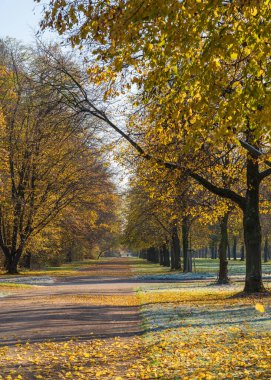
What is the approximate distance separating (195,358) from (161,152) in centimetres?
969

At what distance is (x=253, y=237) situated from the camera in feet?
59.1

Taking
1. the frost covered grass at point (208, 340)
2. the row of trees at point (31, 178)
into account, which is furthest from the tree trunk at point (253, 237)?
the row of trees at point (31, 178)

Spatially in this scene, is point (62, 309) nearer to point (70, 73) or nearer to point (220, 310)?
point (220, 310)

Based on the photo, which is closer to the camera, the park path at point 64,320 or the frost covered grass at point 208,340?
the frost covered grass at point 208,340

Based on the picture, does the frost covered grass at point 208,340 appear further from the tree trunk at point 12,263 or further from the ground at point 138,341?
the tree trunk at point 12,263

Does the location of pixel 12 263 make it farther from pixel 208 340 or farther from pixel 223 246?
pixel 208 340

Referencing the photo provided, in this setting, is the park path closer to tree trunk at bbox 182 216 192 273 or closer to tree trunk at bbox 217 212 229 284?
tree trunk at bbox 217 212 229 284

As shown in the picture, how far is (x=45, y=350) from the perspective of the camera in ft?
29.2

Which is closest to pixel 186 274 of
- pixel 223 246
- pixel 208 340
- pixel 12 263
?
pixel 223 246

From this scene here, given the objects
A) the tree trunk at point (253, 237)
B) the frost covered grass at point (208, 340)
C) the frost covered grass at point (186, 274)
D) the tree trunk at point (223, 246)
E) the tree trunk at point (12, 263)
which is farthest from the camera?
the tree trunk at point (12, 263)

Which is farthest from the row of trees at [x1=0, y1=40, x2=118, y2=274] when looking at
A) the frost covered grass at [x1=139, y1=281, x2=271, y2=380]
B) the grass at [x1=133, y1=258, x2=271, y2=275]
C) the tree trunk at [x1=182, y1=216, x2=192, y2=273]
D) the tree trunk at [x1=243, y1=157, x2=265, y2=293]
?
the frost covered grass at [x1=139, y1=281, x2=271, y2=380]

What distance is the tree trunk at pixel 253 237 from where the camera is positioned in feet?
58.9

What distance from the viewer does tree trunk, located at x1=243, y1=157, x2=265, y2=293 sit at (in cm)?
1794

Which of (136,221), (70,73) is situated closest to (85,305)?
(70,73)
